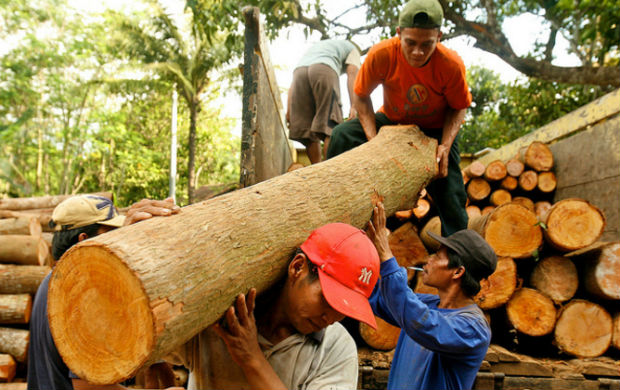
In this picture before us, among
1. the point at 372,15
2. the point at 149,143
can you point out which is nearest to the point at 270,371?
the point at 372,15

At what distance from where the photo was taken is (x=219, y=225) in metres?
1.43

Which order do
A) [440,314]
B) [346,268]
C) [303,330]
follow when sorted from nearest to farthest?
1. [346,268]
2. [303,330]
3. [440,314]

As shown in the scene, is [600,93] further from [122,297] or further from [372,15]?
[122,297]

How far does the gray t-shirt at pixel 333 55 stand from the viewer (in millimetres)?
4582

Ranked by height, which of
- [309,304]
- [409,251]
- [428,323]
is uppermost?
[309,304]

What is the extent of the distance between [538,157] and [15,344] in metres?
5.71

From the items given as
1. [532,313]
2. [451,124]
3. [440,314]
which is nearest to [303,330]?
[440,314]

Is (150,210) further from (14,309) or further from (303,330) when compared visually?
(14,309)

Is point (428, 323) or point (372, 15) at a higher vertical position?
point (372, 15)

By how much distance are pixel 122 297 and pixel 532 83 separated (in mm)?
9455

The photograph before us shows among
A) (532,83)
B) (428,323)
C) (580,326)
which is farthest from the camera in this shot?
(532,83)

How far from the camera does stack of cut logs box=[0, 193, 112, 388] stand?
13.4ft

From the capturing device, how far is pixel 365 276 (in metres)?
1.45

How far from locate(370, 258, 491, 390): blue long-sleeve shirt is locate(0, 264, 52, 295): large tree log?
12.0 feet
